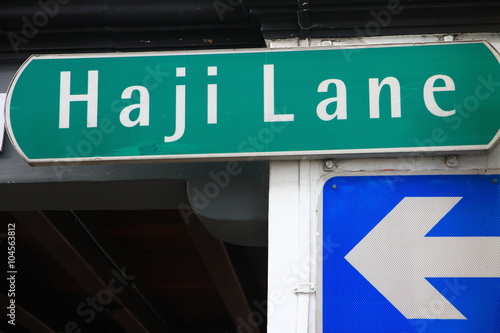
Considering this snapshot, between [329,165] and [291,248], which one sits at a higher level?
[329,165]

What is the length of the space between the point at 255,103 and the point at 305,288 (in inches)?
34.6

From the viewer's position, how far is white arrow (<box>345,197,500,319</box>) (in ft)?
12.4

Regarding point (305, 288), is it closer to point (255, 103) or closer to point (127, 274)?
point (255, 103)

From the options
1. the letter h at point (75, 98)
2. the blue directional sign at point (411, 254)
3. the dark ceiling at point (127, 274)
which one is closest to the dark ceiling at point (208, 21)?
the letter h at point (75, 98)

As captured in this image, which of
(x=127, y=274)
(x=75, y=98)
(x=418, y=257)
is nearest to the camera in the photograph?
(x=418, y=257)

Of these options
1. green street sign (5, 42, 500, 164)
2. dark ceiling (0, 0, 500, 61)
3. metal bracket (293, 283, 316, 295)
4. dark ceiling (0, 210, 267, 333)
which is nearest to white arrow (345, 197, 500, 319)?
metal bracket (293, 283, 316, 295)

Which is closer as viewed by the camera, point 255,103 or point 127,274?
point 255,103

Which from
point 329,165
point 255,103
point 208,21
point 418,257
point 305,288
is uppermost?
point 208,21

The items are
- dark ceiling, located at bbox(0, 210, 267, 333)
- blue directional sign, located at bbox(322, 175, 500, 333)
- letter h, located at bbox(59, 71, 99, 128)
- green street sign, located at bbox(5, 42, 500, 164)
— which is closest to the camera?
blue directional sign, located at bbox(322, 175, 500, 333)

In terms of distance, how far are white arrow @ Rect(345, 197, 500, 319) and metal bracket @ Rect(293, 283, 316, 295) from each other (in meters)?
0.20

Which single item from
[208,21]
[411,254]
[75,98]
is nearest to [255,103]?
[208,21]

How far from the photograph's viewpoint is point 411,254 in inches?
151

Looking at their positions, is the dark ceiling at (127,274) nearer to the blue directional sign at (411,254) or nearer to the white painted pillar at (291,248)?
the white painted pillar at (291,248)

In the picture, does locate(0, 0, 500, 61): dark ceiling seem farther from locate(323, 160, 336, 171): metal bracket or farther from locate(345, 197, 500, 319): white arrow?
locate(345, 197, 500, 319): white arrow
